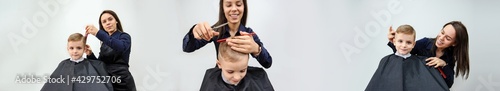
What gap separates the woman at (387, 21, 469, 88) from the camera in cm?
228

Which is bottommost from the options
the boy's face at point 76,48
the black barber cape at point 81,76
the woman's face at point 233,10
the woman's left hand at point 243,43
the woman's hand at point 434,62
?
the black barber cape at point 81,76

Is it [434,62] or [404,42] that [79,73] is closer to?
[404,42]

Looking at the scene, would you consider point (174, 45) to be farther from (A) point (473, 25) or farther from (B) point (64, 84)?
(A) point (473, 25)

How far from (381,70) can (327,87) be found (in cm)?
64

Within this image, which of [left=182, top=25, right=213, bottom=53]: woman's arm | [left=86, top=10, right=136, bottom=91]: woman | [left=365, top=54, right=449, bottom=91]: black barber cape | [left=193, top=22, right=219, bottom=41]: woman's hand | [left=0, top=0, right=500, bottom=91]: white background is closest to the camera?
[left=193, top=22, right=219, bottom=41]: woman's hand

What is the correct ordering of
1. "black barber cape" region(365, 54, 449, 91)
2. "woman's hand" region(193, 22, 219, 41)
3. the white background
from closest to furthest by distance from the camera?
"woman's hand" region(193, 22, 219, 41) < "black barber cape" region(365, 54, 449, 91) < the white background

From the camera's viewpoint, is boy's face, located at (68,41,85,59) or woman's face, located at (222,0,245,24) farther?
boy's face, located at (68,41,85,59)

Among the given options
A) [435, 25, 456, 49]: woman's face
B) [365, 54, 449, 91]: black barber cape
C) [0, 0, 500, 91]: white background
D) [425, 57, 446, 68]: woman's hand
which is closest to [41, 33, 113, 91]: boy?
[0, 0, 500, 91]: white background

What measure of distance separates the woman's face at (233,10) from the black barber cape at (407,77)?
83 cm

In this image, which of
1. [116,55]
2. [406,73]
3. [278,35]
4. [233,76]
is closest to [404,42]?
[406,73]

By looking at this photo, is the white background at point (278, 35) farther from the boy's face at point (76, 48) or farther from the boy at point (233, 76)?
the boy at point (233, 76)

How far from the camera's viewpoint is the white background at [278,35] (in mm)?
2785

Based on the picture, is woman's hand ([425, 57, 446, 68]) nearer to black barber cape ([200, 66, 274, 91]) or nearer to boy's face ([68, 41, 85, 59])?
black barber cape ([200, 66, 274, 91])

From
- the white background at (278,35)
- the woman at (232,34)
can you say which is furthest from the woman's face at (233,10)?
the white background at (278,35)
